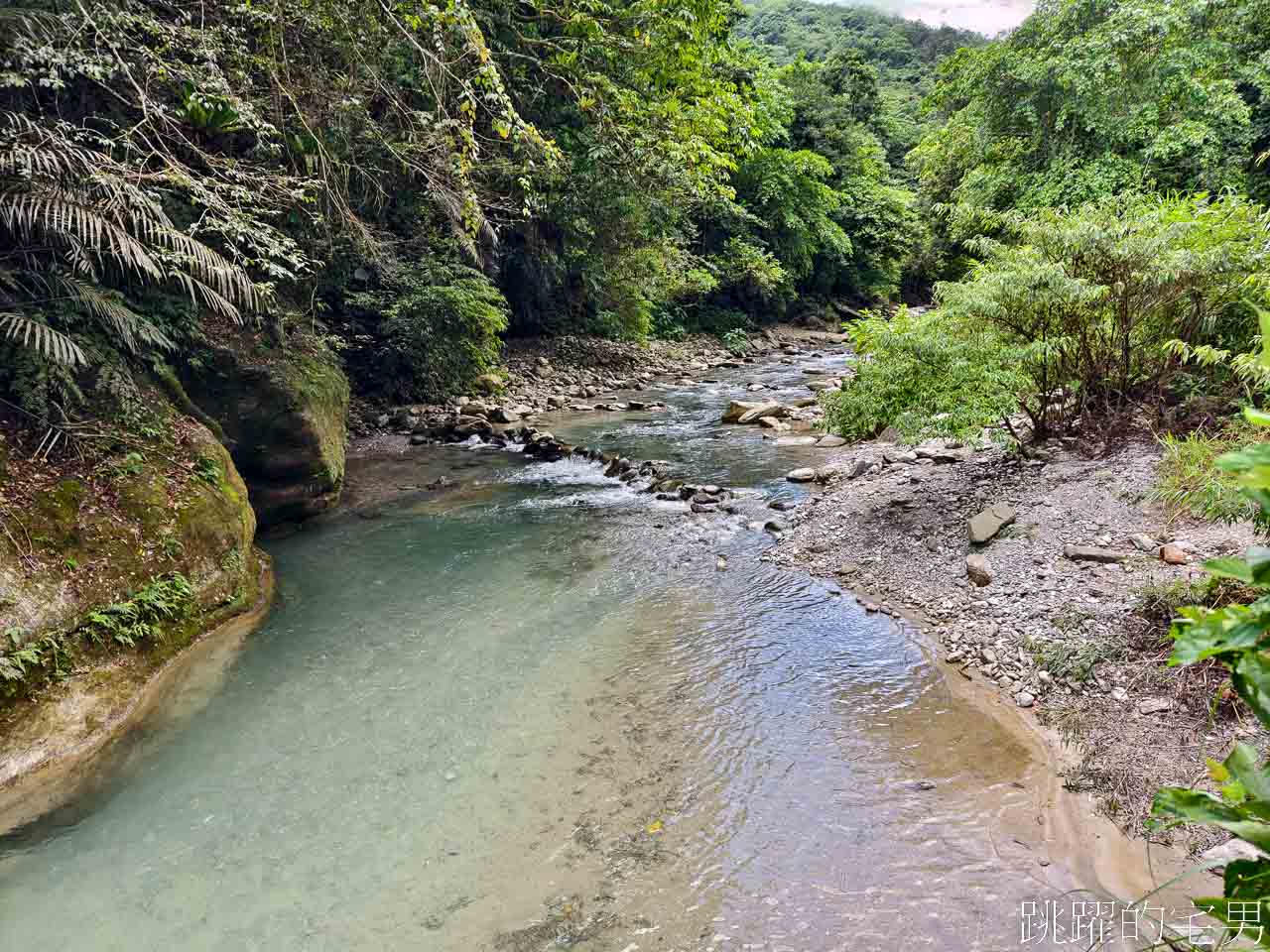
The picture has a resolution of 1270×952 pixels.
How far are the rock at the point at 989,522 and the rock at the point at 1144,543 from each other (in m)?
1.03

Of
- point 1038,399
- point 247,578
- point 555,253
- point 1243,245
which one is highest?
point 555,253

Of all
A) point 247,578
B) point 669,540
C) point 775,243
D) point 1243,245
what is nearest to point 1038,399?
point 1243,245

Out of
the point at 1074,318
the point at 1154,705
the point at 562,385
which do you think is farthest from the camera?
the point at 562,385

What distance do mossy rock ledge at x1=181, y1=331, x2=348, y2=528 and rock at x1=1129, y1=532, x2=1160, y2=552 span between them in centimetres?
881

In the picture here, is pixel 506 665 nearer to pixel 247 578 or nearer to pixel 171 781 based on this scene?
pixel 171 781

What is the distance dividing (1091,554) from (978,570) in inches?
32.8

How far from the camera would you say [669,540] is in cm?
822

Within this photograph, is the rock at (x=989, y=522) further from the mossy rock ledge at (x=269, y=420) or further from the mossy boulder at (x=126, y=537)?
the mossy rock ledge at (x=269, y=420)

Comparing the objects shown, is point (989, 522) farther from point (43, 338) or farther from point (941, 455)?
point (43, 338)

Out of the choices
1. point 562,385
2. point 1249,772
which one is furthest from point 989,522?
point 562,385

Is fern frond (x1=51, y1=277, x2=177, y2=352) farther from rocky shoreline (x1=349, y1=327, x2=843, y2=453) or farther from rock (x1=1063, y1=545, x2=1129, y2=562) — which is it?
rock (x1=1063, y1=545, x2=1129, y2=562)

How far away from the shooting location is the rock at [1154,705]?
405cm

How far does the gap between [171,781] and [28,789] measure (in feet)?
2.53

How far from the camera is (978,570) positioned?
5984 millimetres
